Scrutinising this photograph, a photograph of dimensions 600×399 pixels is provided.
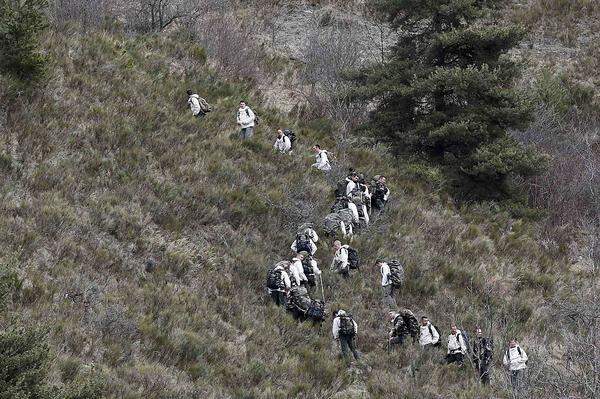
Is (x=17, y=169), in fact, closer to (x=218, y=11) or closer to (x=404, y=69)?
(x=404, y=69)

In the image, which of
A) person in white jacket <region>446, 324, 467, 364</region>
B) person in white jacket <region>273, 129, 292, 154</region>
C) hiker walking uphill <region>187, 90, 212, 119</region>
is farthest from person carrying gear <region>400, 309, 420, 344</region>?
hiker walking uphill <region>187, 90, 212, 119</region>

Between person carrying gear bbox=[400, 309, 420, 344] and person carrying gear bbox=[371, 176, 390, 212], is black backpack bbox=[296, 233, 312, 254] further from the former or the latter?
person carrying gear bbox=[371, 176, 390, 212]

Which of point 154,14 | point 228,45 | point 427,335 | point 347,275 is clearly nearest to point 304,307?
point 347,275

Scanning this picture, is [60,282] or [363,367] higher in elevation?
[60,282]

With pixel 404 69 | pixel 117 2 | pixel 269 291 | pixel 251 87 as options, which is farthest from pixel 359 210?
pixel 117 2

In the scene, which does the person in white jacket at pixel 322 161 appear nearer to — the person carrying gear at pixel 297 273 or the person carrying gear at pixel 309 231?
the person carrying gear at pixel 309 231

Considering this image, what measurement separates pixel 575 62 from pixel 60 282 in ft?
91.7

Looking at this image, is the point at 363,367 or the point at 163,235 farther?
the point at 163,235

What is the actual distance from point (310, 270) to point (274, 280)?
88 cm

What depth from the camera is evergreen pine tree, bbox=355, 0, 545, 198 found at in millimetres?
19672

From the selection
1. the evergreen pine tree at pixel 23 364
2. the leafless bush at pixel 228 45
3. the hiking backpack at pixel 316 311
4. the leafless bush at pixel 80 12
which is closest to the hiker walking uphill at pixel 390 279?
the hiking backpack at pixel 316 311

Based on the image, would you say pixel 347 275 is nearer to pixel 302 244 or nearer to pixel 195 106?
pixel 302 244

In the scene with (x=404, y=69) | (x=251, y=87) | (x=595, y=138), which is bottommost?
(x=595, y=138)

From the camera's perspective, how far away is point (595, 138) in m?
28.2
